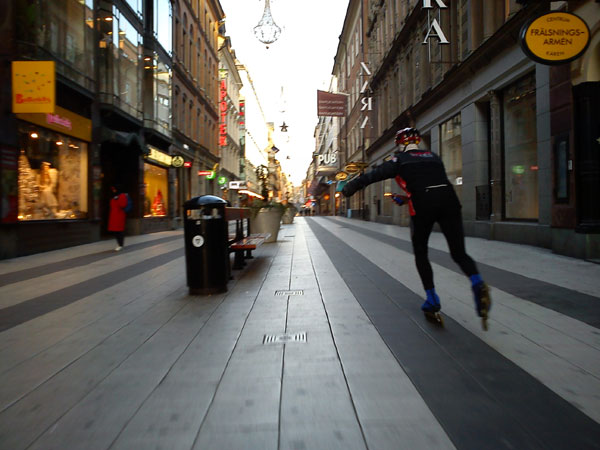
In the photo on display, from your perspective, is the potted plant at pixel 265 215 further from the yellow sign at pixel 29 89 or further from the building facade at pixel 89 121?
the yellow sign at pixel 29 89

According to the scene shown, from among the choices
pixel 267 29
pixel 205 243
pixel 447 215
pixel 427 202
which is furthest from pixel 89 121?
pixel 447 215

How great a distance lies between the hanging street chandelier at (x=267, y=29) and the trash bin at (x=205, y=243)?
8.56 metres

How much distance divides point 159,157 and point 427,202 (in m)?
20.2

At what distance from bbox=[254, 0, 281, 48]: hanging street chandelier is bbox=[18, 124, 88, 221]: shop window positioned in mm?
6443

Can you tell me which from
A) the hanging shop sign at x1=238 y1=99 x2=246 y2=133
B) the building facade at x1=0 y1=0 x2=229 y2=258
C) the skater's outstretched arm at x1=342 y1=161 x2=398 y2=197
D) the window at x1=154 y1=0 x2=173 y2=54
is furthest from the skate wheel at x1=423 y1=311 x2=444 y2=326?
the hanging shop sign at x1=238 y1=99 x2=246 y2=133

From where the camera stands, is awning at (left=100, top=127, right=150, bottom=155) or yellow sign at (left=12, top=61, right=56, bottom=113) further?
awning at (left=100, top=127, right=150, bottom=155)

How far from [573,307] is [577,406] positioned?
2596 millimetres

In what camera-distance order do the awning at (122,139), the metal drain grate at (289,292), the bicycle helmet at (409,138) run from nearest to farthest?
the bicycle helmet at (409,138)
the metal drain grate at (289,292)
the awning at (122,139)

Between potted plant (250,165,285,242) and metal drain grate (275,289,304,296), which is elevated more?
potted plant (250,165,285,242)

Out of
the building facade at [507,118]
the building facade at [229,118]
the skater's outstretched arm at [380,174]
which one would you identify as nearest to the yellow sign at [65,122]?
the skater's outstretched arm at [380,174]

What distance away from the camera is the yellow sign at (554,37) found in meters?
7.49

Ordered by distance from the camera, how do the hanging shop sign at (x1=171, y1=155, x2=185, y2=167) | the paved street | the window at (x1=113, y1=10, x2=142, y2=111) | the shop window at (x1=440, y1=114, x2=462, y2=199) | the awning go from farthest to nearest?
the hanging shop sign at (x1=171, y1=155, x2=185, y2=167)
the window at (x1=113, y1=10, x2=142, y2=111)
the shop window at (x1=440, y1=114, x2=462, y2=199)
the awning
the paved street

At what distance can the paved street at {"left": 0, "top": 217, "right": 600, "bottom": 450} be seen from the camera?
222 cm

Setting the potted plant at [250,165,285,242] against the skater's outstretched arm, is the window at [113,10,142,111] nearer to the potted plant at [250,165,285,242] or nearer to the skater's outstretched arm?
the potted plant at [250,165,285,242]
